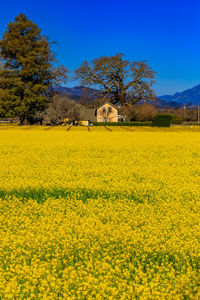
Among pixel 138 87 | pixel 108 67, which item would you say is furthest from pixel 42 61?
pixel 138 87

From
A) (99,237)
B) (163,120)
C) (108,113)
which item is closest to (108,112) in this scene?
(108,113)

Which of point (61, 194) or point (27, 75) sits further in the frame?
point (27, 75)

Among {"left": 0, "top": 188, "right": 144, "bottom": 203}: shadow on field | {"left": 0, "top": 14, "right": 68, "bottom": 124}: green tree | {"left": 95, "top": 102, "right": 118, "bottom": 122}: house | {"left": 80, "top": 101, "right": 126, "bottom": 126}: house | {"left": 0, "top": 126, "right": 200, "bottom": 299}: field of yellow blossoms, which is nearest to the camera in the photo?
{"left": 0, "top": 126, "right": 200, "bottom": 299}: field of yellow blossoms

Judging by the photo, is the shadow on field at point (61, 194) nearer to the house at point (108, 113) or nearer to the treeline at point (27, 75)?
the treeline at point (27, 75)

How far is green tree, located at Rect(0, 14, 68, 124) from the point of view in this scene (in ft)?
212

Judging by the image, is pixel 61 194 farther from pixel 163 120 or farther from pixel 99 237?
pixel 163 120

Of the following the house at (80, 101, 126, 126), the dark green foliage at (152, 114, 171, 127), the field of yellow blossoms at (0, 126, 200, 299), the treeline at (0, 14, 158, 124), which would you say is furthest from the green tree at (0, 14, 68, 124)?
the field of yellow blossoms at (0, 126, 200, 299)

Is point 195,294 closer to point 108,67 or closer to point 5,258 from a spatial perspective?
point 5,258

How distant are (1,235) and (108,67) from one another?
83664 millimetres

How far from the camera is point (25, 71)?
6481 centimetres

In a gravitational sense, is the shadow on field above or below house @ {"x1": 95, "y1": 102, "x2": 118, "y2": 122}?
below

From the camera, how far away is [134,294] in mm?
4172

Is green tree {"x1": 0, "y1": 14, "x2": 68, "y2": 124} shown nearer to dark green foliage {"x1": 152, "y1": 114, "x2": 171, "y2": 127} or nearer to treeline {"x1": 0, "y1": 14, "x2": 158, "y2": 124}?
treeline {"x1": 0, "y1": 14, "x2": 158, "y2": 124}

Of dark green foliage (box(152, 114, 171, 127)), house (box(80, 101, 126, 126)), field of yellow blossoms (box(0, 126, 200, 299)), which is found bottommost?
field of yellow blossoms (box(0, 126, 200, 299))
